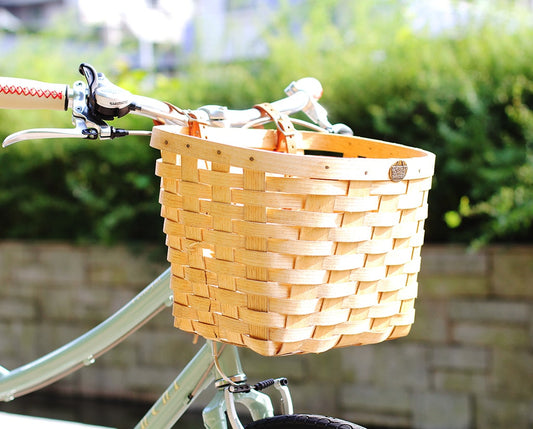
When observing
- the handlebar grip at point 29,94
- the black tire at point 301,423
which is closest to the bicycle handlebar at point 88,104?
the handlebar grip at point 29,94

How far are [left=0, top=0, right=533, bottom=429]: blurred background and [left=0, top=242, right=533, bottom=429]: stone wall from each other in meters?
0.02

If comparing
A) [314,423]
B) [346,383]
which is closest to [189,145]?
[314,423]

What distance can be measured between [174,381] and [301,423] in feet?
1.02

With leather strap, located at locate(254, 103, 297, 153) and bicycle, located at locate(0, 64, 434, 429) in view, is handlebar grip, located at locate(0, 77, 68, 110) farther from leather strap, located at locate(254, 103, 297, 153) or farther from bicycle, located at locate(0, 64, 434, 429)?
leather strap, located at locate(254, 103, 297, 153)

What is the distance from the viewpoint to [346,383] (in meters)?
3.95

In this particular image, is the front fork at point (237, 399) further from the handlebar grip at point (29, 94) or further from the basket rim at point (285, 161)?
the handlebar grip at point (29, 94)

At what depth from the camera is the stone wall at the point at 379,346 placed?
3.56 meters

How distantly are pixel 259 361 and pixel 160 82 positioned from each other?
199 centimetres

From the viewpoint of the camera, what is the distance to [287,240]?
122cm

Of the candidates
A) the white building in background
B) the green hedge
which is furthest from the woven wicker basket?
the white building in background

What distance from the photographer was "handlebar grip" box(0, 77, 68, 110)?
4.44 ft

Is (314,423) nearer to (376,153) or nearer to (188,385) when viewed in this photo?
(188,385)

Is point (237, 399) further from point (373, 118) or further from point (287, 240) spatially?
point (373, 118)

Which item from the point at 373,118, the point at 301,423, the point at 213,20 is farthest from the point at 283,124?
the point at 213,20
